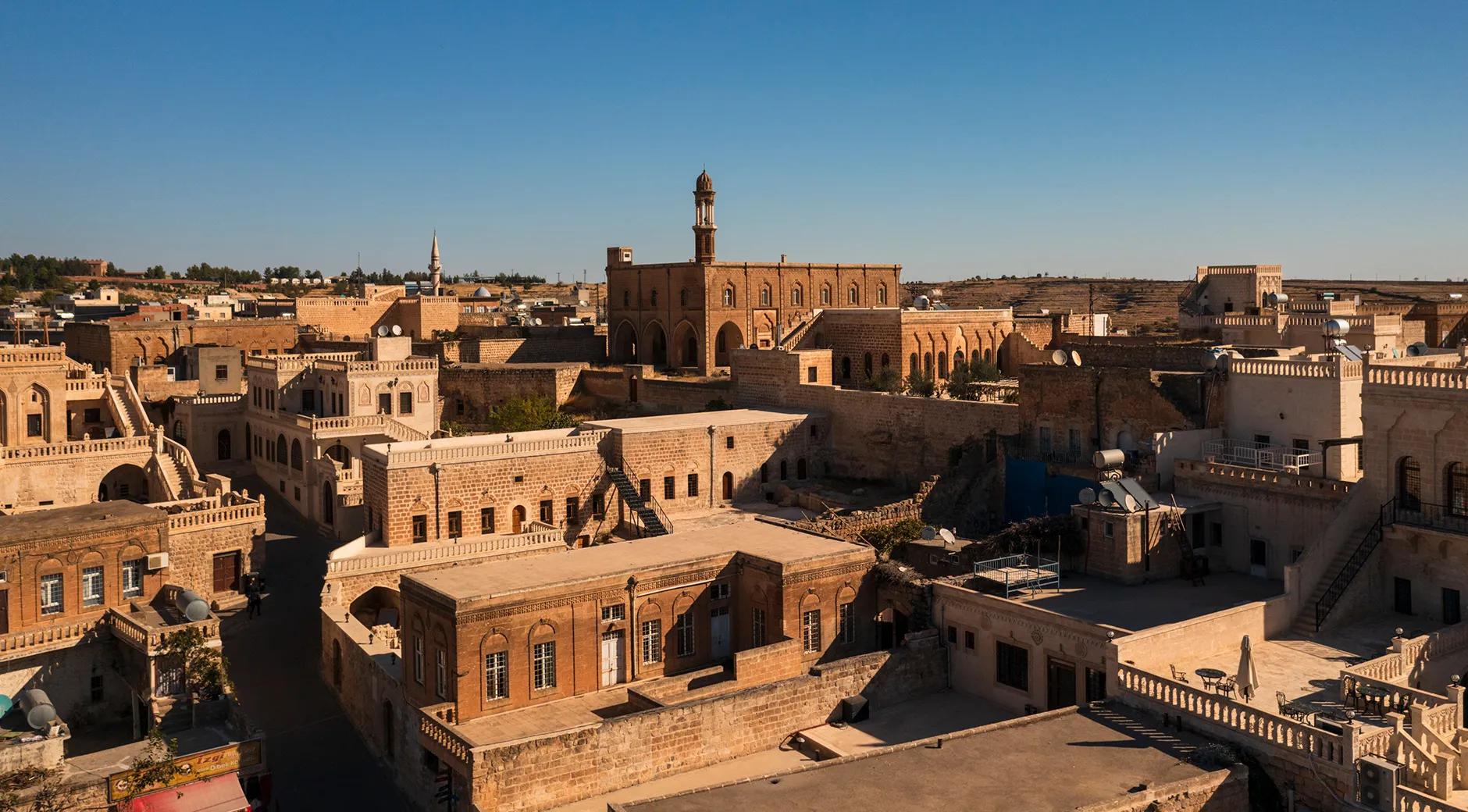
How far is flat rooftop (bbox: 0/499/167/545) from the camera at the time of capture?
994 inches

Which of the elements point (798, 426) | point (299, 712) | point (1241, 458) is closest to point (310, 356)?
point (798, 426)

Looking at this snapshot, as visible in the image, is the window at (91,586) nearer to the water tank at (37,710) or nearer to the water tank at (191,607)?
the water tank at (191,607)

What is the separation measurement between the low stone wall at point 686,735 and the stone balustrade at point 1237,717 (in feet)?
15.9

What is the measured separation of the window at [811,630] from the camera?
2316 centimetres

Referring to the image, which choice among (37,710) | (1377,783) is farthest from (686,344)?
(1377,783)

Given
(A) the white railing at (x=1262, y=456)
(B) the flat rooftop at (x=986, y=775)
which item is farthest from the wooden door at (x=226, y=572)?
(A) the white railing at (x=1262, y=456)

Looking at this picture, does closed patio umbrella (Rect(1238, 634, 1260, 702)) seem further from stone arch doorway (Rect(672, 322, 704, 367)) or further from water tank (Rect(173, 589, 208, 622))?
stone arch doorway (Rect(672, 322, 704, 367))

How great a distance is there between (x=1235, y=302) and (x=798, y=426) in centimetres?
2076

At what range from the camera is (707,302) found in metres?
48.4

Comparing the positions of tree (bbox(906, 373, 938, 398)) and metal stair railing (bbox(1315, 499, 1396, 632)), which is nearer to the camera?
metal stair railing (bbox(1315, 499, 1396, 632))

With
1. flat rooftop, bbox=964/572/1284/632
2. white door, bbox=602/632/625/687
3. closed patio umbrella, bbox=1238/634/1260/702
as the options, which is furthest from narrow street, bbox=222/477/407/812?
closed patio umbrella, bbox=1238/634/1260/702

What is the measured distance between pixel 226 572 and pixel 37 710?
9362 mm

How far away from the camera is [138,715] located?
2436 centimetres

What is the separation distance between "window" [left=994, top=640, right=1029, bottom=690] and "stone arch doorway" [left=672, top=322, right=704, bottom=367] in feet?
97.1
